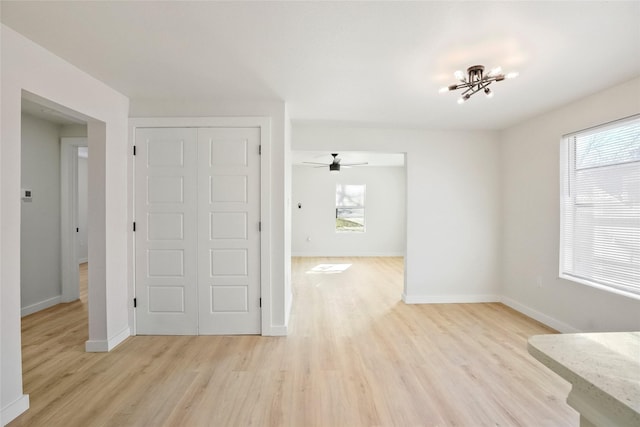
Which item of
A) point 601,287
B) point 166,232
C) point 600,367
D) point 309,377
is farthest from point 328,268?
point 600,367

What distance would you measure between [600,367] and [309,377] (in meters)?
2.11

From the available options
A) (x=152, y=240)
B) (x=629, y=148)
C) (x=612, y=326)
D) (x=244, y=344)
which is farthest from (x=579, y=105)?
(x=152, y=240)

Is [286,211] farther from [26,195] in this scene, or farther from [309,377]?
[26,195]

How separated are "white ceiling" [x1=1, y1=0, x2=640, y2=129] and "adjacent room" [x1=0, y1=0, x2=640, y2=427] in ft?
0.06

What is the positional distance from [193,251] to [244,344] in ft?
3.54

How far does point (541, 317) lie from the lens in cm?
357

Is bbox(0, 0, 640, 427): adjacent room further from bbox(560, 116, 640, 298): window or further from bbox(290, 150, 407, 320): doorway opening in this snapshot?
bbox(290, 150, 407, 320): doorway opening

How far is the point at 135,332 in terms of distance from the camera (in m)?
3.17

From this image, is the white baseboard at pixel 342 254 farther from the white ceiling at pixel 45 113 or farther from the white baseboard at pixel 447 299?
the white ceiling at pixel 45 113

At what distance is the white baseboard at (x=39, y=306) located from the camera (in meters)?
3.80

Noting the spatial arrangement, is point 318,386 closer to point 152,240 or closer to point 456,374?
point 456,374

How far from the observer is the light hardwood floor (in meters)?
1.96

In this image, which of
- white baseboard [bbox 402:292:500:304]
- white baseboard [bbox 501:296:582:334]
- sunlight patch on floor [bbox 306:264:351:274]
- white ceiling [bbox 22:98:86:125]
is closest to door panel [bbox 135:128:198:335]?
white ceiling [bbox 22:98:86:125]

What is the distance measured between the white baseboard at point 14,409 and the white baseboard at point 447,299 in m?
3.94
